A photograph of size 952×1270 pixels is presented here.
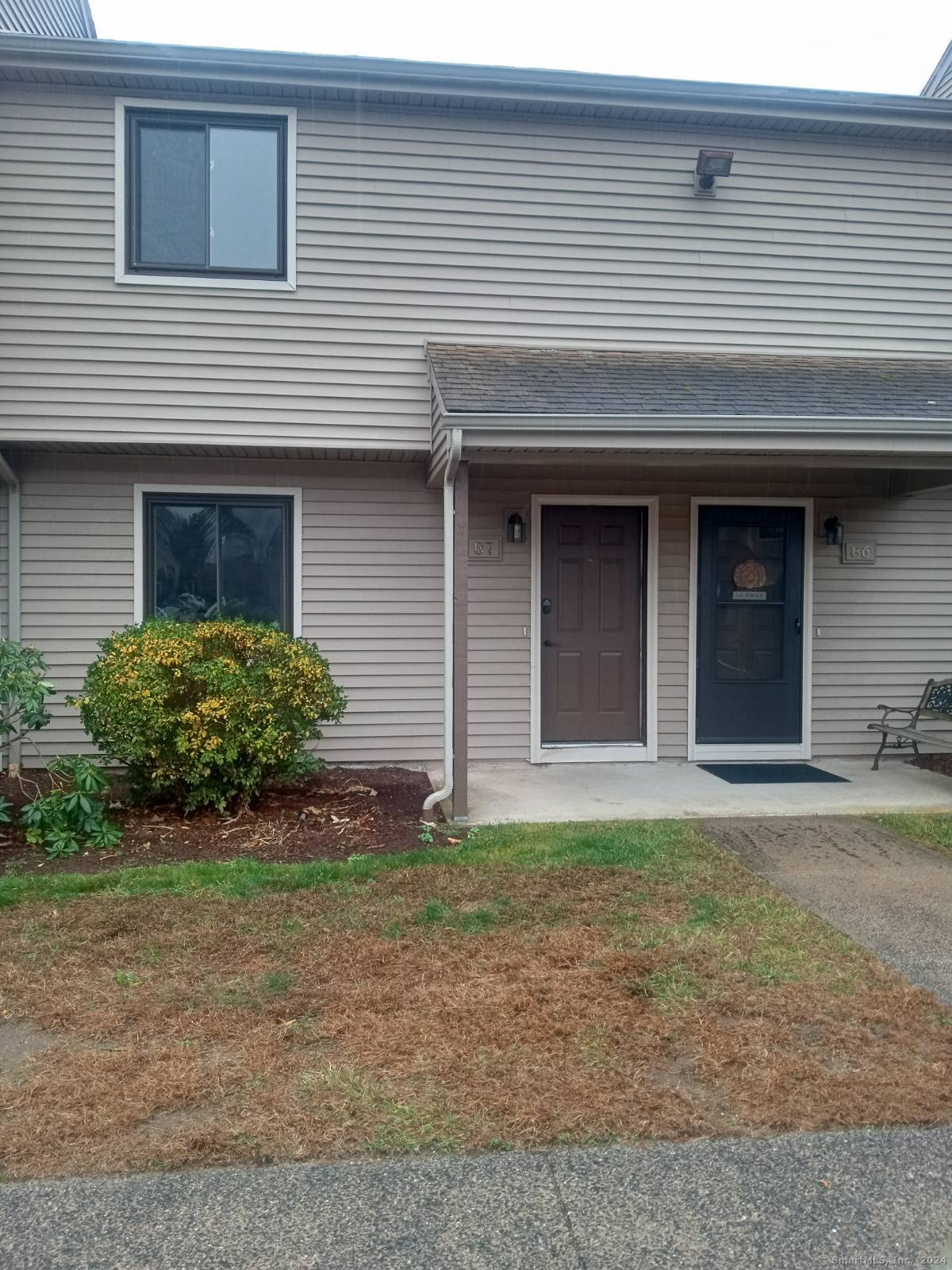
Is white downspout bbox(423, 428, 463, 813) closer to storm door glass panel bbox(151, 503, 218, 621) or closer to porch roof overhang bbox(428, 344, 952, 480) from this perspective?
porch roof overhang bbox(428, 344, 952, 480)

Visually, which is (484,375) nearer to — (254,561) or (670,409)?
(670,409)

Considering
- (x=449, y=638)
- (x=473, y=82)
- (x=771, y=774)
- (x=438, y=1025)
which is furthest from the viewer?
(x=771, y=774)

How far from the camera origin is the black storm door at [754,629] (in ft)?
27.0

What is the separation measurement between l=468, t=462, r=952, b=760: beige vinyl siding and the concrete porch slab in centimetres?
42

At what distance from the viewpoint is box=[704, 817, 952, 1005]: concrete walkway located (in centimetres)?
418

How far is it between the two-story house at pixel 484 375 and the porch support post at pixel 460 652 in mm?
216

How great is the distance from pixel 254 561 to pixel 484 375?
7.92 ft

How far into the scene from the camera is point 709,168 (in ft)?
25.0

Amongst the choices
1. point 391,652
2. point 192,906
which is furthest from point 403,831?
point 391,652

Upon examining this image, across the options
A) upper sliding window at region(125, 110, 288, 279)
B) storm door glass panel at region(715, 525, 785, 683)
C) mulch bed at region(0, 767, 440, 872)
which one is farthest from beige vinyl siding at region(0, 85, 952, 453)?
mulch bed at region(0, 767, 440, 872)

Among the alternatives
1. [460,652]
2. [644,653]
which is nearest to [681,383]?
[644,653]

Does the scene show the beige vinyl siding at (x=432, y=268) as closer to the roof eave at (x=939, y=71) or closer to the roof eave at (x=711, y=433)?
the roof eave at (x=711, y=433)

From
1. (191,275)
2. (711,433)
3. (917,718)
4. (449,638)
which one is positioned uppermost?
(191,275)

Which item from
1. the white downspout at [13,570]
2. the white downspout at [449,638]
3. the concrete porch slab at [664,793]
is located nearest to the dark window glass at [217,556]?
the white downspout at [13,570]
